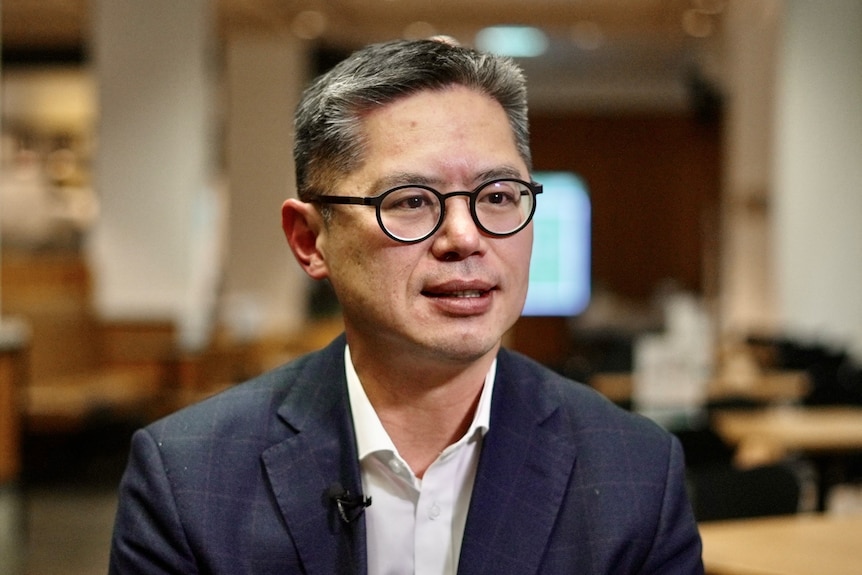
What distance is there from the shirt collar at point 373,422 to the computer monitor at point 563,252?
1700cm

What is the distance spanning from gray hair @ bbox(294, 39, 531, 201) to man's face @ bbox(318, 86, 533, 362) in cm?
2

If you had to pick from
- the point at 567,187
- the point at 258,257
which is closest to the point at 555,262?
the point at 567,187

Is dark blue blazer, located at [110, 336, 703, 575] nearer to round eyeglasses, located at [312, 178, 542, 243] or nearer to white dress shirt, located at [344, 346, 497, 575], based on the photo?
white dress shirt, located at [344, 346, 497, 575]

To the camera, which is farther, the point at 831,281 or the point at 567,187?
the point at 567,187

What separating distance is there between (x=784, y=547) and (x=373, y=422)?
4.94 feet

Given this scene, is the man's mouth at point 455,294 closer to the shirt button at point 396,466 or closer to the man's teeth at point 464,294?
the man's teeth at point 464,294

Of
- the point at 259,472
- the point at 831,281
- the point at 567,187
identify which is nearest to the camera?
the point at 259,472

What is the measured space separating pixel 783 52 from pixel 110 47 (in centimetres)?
570

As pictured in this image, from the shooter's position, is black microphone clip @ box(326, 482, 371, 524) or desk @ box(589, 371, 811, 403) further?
desk @ box(589, 371, 811, 403)

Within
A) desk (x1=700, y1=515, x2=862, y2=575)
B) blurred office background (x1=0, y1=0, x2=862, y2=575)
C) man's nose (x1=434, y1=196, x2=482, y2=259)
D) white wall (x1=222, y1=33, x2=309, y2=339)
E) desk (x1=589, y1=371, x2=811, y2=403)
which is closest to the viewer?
man's nose (x1=434, y1=196, x2=482, y2=259)

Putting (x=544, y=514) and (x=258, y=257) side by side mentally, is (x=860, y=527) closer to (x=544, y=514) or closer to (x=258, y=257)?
(x=544, y=514)

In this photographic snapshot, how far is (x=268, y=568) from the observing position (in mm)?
1630

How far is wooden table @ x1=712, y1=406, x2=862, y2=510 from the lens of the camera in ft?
16.8

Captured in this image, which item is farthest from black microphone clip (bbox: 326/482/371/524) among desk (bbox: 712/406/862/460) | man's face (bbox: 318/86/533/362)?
desk (bbox: 712/406/862/460)
